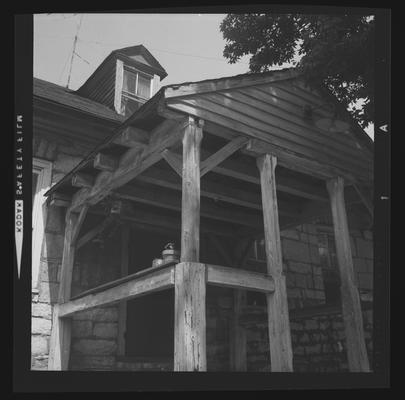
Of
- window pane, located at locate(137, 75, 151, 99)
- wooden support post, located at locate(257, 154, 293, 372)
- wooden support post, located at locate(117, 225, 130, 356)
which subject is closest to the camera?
wooden support post, located at locate(257, 154, 293, 372)

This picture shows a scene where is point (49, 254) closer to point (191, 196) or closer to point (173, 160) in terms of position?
point (173, 160)

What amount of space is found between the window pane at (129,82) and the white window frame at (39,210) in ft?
10.6

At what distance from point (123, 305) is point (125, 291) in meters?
2.11

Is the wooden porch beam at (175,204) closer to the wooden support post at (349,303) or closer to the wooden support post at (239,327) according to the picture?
the wooden support post at (239,327)

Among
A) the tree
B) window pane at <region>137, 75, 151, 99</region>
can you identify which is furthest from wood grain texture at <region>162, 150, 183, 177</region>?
window pane at <region>137, 75, 151, 99</region>

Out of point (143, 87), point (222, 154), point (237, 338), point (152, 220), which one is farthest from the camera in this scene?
point (143, 87)

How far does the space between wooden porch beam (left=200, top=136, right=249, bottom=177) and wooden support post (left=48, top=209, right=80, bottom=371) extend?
A: 242cm

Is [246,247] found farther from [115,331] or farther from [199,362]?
[199,362]

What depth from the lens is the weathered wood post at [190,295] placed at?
4293 mm

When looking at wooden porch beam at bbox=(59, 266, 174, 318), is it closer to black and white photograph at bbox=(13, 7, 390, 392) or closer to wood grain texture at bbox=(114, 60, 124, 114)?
black and white photograph at bbox=(13, 7, 390, 392)

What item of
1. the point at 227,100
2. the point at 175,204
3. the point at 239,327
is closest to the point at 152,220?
the point at 175,204

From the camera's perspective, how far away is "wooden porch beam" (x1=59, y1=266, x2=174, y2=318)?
186 inches

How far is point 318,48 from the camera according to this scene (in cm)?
706

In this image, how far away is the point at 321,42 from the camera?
23.0 feet
